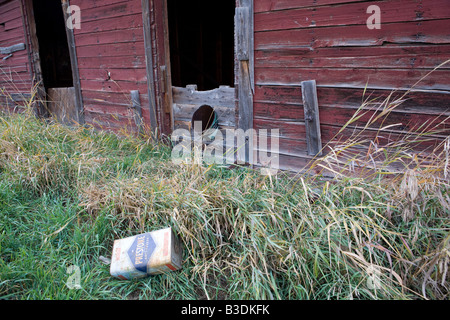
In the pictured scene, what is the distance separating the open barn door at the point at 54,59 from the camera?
5715 millimetres


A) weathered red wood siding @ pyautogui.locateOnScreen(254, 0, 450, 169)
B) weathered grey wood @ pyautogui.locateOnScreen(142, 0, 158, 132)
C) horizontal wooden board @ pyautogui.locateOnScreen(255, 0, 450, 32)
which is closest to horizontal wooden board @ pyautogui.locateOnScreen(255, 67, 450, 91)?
weathered red wood siding @ pyautogui.locateOnScreen(254, 0, 450, 169)

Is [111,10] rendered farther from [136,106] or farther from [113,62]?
[136,106]

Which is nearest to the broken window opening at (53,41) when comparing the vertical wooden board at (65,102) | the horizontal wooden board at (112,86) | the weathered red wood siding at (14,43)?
the weathered red wood siding at (14,43)

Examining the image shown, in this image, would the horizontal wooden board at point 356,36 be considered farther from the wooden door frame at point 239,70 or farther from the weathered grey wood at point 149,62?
the weathered grey wood at point 149,62

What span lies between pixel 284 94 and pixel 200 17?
5.41 metres

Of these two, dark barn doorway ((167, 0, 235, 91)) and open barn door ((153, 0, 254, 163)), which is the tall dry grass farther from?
dark barn doorway ((167, 0, 235, 91))

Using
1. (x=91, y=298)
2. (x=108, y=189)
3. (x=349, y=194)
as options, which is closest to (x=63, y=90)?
(x=108, y=189)

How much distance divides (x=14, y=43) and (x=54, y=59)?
1512 millimetres

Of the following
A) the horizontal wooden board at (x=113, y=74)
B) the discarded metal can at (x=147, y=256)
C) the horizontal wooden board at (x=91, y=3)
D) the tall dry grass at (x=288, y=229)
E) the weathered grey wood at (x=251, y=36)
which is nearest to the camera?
the tall dry grass at (x=288, y=229)

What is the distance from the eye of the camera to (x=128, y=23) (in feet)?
14.6

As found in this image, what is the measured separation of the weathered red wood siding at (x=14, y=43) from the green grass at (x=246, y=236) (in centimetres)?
477

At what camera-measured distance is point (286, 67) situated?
3.03m

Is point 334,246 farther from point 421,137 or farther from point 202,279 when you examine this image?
point 421,137

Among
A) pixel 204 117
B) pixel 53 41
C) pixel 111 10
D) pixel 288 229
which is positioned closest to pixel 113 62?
pixel 111 10
